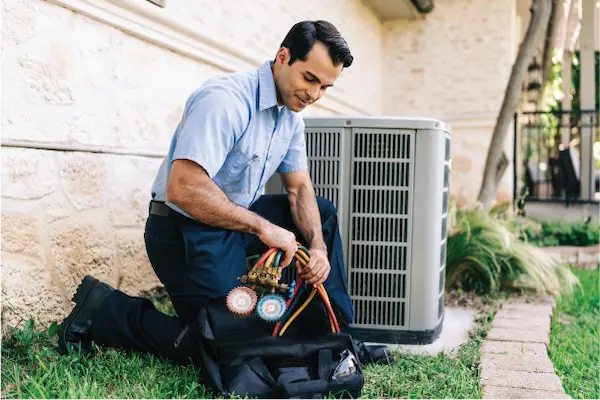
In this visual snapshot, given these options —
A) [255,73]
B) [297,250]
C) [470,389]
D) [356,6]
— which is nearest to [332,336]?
[297,250]

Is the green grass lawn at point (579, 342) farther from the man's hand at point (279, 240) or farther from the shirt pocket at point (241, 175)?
the shirt pocket at point (241, 175)

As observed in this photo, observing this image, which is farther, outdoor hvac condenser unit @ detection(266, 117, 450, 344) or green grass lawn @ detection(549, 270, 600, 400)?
outdoor hvac condenser unit @ detection(266, 117, 450, 344)

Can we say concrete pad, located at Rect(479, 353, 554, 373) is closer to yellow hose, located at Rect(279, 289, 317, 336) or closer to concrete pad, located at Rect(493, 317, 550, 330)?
concrete pad, located at Rect(493, 317, 550, 330)

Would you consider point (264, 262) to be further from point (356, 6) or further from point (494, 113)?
point (494, 113)

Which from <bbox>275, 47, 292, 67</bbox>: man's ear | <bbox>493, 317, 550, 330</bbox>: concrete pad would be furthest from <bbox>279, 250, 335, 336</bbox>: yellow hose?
<bbox>493, 317, 550, 330</bbox>: concrete pad

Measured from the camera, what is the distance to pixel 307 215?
2.45 meters

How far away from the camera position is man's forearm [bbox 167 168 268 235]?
200 centimetres

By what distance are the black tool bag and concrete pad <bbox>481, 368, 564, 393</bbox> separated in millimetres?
574

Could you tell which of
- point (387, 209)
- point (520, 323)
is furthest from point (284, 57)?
point (520, 323)

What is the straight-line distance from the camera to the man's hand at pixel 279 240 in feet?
6.87

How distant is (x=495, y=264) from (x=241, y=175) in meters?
2.22

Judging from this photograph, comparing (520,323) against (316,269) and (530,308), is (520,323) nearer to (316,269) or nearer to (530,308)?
(530,308)

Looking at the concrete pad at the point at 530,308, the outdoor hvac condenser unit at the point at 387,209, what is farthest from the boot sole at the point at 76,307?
the concrete pad at the point at 530,308

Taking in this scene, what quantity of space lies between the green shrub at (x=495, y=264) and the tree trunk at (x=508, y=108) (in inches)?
58.0
